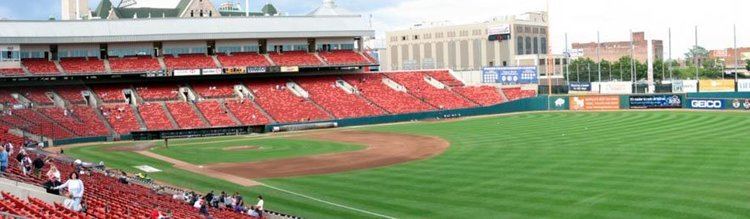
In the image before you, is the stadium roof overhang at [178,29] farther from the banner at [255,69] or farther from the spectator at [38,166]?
the spectator at [38,166]

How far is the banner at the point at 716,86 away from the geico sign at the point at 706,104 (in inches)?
238

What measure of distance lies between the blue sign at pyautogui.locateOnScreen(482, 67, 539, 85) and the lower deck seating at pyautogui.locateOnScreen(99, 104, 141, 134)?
43.8 meters

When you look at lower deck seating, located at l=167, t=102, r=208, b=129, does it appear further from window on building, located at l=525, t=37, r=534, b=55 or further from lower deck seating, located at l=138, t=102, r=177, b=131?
window on building, located at l=525, t=37, r=534, b=55

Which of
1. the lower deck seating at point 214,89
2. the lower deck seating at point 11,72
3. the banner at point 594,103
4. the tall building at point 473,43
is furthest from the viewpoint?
the tall building at point 473,43

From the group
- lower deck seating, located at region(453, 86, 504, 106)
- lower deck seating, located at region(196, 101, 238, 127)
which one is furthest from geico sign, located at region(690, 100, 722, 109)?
lower deck seating, located at region(196, 101, 238, 127)

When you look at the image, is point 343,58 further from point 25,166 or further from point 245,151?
point 25,166

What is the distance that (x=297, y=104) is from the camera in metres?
76.5

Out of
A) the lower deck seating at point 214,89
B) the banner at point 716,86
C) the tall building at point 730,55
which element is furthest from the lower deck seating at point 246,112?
the tall building at point 730,55

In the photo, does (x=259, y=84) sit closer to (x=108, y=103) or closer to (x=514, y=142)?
(x=108, y=103)

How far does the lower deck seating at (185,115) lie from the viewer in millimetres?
68062

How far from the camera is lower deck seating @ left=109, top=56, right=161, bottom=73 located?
243ft

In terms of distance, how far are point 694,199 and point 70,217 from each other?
1986 centimetres

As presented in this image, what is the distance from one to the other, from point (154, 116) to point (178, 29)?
43.6 feet

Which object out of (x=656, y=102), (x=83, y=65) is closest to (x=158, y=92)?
(x=83, y=65)
